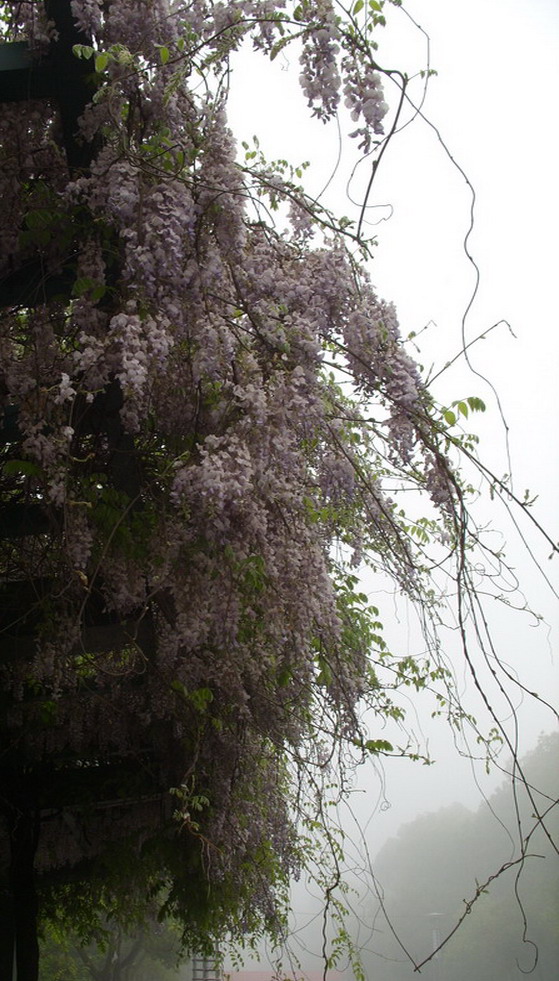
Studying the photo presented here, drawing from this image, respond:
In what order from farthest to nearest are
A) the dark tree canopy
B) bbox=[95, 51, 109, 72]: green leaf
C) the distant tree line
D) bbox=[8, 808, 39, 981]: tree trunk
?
the distant tree line → bbox=[8, 808, 39, 981]: tree trunk → the dark tree canopy → bbox=[95, 51, 109, 72]: green leaf

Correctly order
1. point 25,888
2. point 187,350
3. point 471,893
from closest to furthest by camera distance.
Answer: point 187,350 → point 25,888 → point 471,893

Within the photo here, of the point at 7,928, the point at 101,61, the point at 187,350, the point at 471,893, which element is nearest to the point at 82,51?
the point at 101,61

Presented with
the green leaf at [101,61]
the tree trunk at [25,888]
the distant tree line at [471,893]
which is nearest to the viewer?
the green leaf at [101,61]

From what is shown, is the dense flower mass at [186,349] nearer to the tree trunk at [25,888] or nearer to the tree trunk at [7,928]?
the tree trunk at [25,888]

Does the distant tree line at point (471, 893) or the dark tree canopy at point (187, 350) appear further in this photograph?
the distant tree line at point (471, 893)

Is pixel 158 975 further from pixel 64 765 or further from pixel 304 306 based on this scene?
pixel 304 306

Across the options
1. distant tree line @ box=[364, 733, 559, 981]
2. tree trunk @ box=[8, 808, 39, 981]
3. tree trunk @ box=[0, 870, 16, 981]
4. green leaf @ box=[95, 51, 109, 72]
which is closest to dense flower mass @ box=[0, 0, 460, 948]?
green leaf @ box=[95, 51, 109, 72]

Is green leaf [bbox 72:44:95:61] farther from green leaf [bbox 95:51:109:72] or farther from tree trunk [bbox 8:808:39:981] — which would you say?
tree trunk [bbox 8:808:39:981]

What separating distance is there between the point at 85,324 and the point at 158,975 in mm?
10830

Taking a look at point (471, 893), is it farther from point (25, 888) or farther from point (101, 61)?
point (101, 61)

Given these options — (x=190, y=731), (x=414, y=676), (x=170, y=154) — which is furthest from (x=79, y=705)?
(x=170, y=154)

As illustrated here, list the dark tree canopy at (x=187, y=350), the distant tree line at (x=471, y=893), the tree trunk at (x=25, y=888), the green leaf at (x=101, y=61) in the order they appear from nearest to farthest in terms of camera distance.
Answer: the green leaf at (x=101, y=61)
the dark tree canopy at (x=187, y=350)
the tree trunk at (x=25, y=888)
the distant tree line at (x=471, y=893)

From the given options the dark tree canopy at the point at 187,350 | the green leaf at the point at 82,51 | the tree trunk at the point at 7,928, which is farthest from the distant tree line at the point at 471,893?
the green leaf at the point at 82,51

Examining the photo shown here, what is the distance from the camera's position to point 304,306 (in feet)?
6.14
